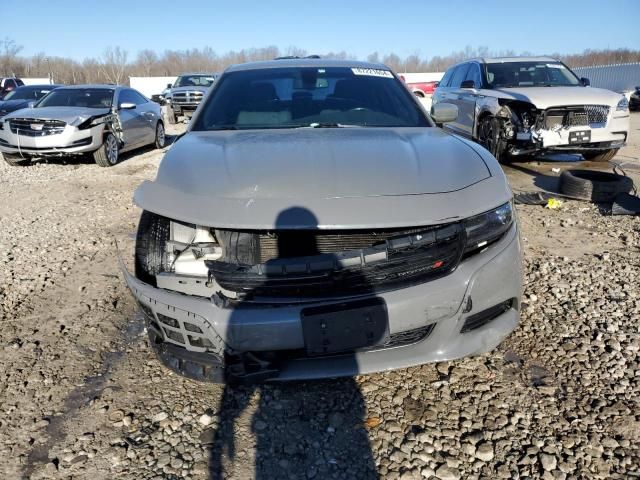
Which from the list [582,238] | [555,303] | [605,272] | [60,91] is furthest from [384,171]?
[60,91]

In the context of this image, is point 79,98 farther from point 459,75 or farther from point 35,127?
point 459,75

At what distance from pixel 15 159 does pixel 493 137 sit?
860cm

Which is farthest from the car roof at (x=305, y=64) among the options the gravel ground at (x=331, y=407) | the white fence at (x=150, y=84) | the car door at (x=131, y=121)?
the white fence at (x=150, y=84)

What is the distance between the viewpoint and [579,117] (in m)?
7.30

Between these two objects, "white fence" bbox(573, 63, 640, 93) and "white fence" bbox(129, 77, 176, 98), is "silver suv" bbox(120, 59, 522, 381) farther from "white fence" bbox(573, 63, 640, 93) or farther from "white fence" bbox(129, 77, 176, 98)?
"white fence" bbox(129, 77, 176, 98)

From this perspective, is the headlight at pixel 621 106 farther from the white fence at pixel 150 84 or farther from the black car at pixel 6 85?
the white fence at pixel 150 84

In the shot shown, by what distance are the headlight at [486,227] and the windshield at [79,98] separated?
921 centimetres

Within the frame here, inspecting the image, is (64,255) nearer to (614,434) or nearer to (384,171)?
(384,171)

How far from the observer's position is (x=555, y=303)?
338 centimetres

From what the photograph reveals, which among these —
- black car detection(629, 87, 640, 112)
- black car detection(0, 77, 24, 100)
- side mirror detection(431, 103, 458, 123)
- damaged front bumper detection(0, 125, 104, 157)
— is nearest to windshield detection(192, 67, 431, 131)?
side mirror detection(431, 103, 458, 123)

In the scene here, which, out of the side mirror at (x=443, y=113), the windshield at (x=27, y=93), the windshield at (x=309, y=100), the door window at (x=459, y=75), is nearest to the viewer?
the windshield at (x=309, y=100)

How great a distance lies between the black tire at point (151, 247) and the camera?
223 cm

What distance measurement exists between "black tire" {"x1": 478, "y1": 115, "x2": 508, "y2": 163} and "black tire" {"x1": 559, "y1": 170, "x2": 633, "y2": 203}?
164 centimetres

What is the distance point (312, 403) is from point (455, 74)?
930 cm
